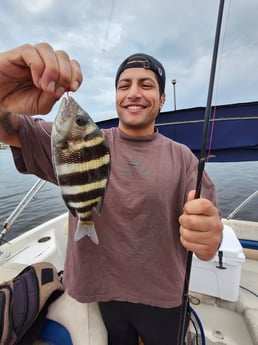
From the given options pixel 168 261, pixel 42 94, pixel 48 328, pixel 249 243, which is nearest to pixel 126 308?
pixel 168 261

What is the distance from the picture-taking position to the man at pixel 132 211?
4.12 ft

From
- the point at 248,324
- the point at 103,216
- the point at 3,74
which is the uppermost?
the point at 3,74

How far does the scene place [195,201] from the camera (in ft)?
3.23

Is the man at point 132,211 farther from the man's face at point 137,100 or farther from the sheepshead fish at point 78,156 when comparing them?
the sheepshead fish at point 78,156

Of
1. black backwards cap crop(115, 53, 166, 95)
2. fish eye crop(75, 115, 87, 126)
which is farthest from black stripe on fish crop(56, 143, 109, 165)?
black backwards cap crop(115, 53, 166, 95)

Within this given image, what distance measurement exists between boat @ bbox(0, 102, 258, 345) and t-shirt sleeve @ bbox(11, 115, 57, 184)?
3.42ft

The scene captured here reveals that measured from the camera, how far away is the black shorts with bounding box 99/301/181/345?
1.50 meters

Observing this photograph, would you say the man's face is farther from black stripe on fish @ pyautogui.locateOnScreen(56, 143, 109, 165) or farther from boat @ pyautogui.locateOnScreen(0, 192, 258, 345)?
boat @ pyautogui.locateOnScreen(0, 192, 258, 345)

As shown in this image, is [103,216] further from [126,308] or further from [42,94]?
[42,94]

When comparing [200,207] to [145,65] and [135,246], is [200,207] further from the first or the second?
[145,65]

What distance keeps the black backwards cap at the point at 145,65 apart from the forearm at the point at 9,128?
978mm

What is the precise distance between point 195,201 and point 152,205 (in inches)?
17.8

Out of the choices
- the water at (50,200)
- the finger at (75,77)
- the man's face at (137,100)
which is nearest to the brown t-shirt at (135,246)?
the man's face at (137,100)

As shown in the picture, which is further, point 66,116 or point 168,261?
point 168,261
